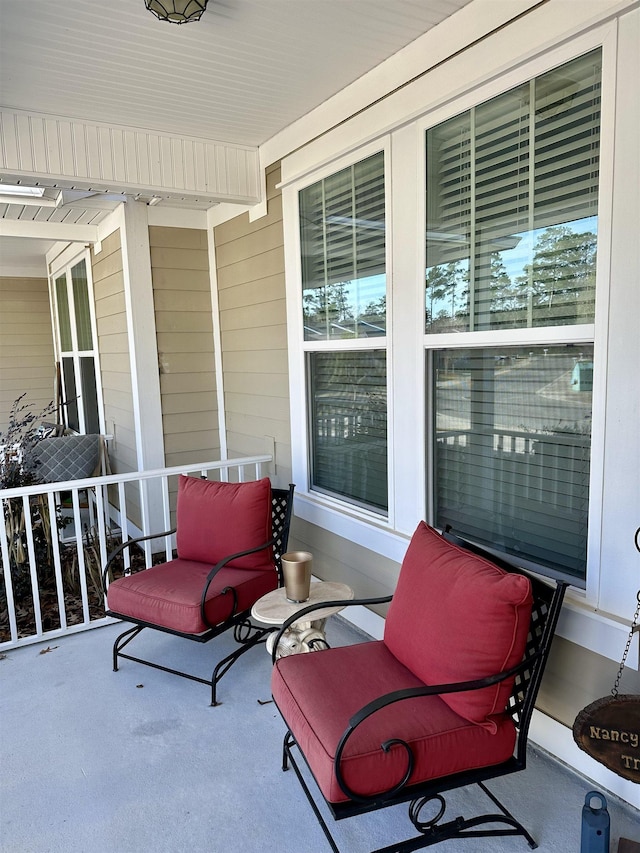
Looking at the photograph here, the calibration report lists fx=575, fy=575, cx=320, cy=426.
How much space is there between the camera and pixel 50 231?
5.03 metres

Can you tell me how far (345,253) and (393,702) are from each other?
7.21 feet

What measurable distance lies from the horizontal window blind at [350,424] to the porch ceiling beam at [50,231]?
115 inches

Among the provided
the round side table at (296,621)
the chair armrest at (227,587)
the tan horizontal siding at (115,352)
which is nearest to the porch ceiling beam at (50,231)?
the tan horizontal siding at (115,352)

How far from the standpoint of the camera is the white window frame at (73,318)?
18.1 feet

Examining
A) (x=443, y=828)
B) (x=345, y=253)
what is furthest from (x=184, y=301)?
(x=443, y=828)

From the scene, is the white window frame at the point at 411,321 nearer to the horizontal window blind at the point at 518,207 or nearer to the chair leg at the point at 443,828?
the horizontal window blind at the point at 518,207

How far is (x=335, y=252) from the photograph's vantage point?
3.09 metres

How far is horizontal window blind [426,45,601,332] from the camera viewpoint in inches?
73.2

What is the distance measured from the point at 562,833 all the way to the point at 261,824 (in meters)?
0.95

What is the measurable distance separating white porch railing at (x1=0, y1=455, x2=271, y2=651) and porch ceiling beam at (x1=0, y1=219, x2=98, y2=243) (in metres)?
2.32

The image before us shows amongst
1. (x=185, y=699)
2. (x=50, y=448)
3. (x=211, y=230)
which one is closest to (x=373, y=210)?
(x=211, y=230)

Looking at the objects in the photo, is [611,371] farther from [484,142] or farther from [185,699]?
[185,699]

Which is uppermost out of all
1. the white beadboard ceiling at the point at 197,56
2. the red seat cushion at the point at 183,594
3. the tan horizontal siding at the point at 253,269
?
the white beadboard ceiling at the point at 197,56

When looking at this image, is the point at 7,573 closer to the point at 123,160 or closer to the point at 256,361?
the point at 256,361
